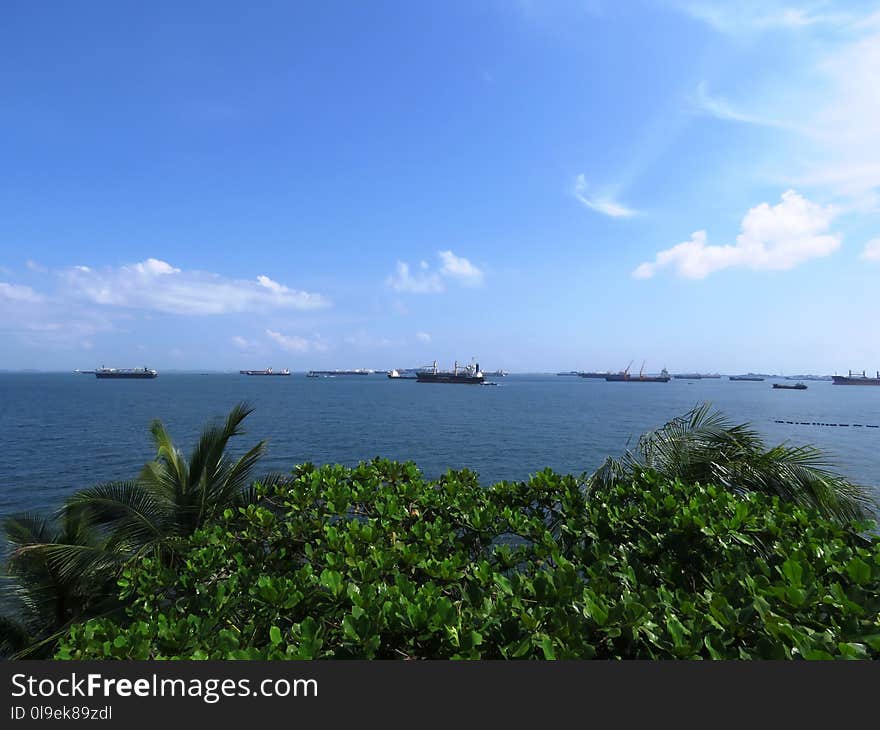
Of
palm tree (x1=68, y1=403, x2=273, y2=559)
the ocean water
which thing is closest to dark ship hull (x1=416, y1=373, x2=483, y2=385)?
the ocean water

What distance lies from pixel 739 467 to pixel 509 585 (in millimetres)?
5770

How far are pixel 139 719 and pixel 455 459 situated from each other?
32993 mm

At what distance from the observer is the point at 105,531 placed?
27.6 feet

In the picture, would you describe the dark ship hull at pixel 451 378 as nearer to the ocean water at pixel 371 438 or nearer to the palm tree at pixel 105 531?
the ocean water at pixel 371 438

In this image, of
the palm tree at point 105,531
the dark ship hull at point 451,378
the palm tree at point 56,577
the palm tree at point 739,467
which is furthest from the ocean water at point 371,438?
the dark ship hull at point 451,378

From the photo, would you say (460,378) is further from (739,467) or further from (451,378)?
(739,467)

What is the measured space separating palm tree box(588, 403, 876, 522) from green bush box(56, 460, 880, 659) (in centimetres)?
181

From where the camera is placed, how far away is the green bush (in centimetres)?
273

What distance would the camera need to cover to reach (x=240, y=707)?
210 centimetres

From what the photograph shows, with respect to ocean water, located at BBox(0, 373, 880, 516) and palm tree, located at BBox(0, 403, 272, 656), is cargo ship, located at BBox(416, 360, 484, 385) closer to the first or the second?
ocean water, located at BBox(0, 373, 880, 516)

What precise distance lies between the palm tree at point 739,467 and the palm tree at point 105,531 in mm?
7241

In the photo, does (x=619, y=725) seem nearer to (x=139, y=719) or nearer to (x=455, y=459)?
(x=139, y=719)

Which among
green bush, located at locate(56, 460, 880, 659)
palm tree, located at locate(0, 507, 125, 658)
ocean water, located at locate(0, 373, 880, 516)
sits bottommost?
ocean water, located at locate(0, 373, 880, 516)

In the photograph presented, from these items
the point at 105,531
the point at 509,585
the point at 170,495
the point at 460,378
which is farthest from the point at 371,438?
the point at 460,378
